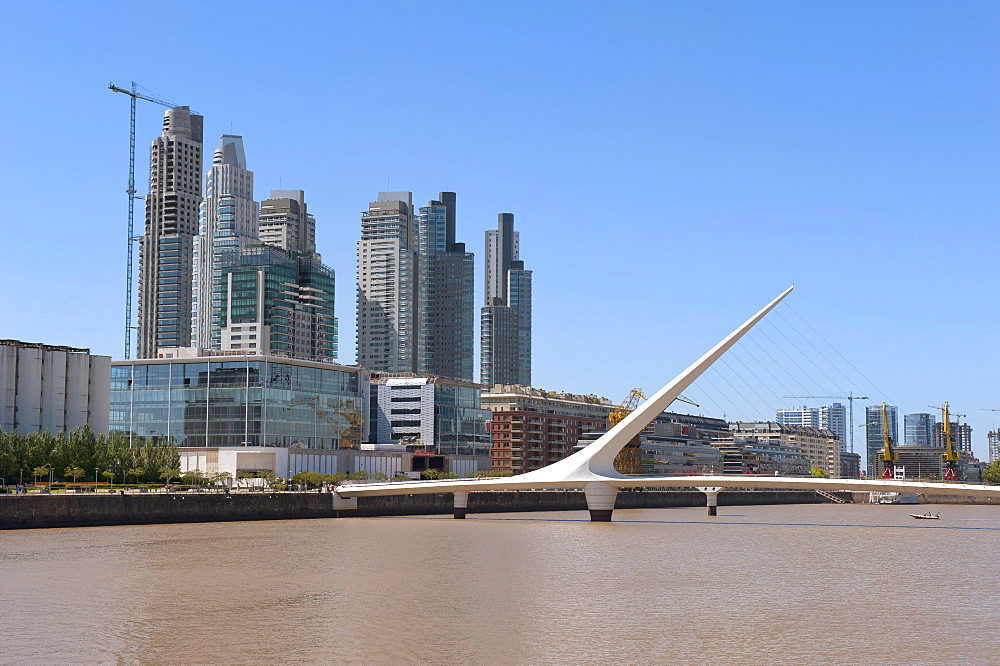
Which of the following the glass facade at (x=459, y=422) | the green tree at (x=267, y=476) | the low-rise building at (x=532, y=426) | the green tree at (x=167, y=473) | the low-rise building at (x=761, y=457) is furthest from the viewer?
the low-rise building at (x=761, y=457)

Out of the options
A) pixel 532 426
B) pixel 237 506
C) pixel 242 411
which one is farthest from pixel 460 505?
pixel 532 426

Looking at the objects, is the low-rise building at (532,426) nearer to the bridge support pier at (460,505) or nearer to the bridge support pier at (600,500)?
the bridge support pier at (460,505)

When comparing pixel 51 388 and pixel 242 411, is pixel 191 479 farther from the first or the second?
pixel 242 411

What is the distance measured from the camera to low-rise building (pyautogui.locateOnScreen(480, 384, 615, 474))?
136 metres

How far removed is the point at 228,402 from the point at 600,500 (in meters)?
34.9

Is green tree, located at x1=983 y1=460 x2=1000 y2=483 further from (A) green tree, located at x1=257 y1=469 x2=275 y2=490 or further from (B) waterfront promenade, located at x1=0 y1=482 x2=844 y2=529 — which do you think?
(A) green tree, located at x1=257 y1=469 x2=275 y2=490

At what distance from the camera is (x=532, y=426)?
137 metres

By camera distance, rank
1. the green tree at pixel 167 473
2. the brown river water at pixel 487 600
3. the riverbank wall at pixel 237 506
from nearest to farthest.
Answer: the brown river water at pixel 487 600 < the riverbank wall at pixel 237 506 < the green tree at pixel 167 473

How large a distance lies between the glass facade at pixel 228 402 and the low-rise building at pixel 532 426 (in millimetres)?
42014

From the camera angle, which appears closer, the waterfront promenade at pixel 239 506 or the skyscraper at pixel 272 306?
the waterfront promenade at pixel 239 506

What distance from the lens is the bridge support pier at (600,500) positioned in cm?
5944

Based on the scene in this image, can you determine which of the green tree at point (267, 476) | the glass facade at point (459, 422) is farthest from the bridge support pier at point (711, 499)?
the glass facade at point (459, 422)

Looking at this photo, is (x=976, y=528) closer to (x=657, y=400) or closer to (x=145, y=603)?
(x=657, y=400)

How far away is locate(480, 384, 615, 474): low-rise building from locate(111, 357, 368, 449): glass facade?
1654 inches
